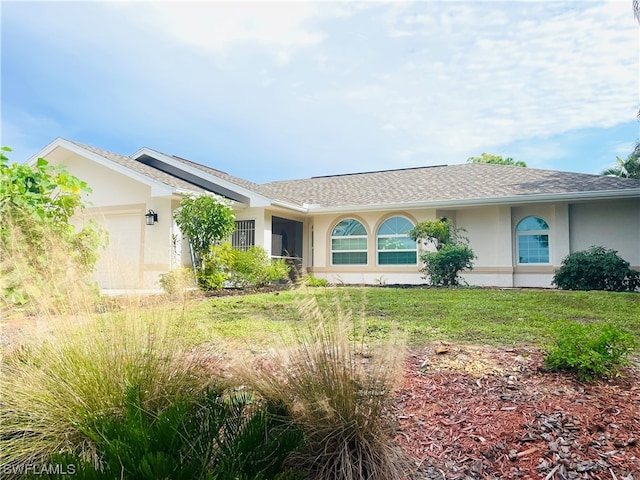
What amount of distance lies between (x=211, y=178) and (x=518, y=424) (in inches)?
520

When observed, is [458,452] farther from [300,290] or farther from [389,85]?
[389,85]

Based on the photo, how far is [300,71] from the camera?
987cm

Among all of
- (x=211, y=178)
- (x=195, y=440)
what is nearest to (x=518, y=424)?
(x=195, y=440)

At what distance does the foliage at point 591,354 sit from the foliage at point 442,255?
907 cm

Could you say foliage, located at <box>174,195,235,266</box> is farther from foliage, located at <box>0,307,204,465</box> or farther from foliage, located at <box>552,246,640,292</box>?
foliage, located at <box>552,246,640,292</box>

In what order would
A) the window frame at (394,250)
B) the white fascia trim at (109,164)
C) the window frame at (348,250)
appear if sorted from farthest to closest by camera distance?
the window frame at (348,250), the window frame at (394,250), the white fascia trim at (109,164)

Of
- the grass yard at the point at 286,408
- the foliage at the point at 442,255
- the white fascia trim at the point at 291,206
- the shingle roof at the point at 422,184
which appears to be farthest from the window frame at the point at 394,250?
the grass yard at the point at 286,408

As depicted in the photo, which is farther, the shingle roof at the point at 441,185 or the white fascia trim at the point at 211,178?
the white fascia trim at the point at 211,178

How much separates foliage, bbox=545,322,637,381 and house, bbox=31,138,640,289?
8.56 metres

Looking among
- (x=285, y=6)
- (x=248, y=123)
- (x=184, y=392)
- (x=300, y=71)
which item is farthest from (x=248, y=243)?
(x=184, y=392)

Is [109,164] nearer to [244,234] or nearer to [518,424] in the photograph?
[244,234]

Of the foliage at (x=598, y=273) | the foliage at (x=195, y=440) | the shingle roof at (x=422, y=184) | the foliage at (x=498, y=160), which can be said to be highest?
the foliage at (x=498, y=160)

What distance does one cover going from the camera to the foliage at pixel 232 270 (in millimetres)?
11062

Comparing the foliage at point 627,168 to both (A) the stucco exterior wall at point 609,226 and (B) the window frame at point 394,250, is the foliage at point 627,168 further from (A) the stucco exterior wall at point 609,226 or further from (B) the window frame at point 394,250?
(B) the window frame at point 394,250
